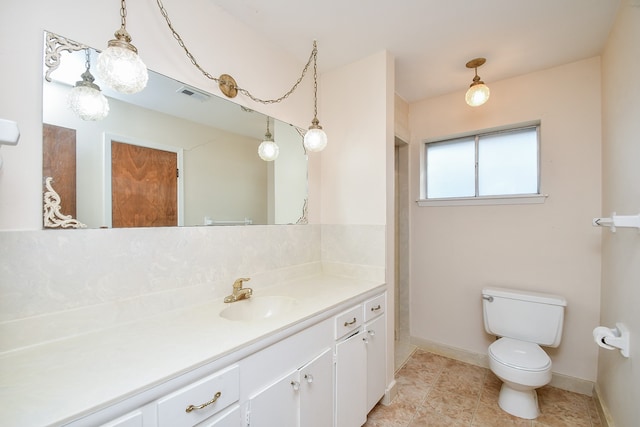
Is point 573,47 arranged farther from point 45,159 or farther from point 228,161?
point 45,159

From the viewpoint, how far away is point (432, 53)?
190 centimetres

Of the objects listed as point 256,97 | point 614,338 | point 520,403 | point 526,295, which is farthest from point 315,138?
point 520,403

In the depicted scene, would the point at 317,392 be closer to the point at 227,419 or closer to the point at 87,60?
the point at 227,419

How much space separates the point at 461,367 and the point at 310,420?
1.74 meters

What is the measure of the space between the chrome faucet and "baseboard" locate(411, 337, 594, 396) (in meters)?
2.00

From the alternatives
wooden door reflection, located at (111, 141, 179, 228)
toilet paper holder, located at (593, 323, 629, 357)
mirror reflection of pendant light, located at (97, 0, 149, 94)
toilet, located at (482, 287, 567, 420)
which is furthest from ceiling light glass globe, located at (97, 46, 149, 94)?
toilet, located at (482, 287, 567, 420)

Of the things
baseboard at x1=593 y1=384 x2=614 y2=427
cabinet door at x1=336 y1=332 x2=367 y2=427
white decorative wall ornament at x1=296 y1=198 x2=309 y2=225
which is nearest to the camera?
cabinet door at x1=336 y1=332 x2=367 y2=427

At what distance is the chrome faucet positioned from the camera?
55.9 inches

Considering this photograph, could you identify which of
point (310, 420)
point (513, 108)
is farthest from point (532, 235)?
point (310, 420)

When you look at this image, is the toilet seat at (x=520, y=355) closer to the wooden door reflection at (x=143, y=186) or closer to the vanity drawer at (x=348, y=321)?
the vanity drawer at (x=348, y=321)

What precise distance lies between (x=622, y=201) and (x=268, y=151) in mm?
2053

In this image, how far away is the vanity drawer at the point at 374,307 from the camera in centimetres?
165

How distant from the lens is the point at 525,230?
2146 millimetres

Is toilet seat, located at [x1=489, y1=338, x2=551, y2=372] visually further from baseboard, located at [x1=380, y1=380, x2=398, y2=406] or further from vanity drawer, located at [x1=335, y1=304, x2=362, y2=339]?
vanity drawer, located at [x1=335, y1=304, x2=362, y2=339]
